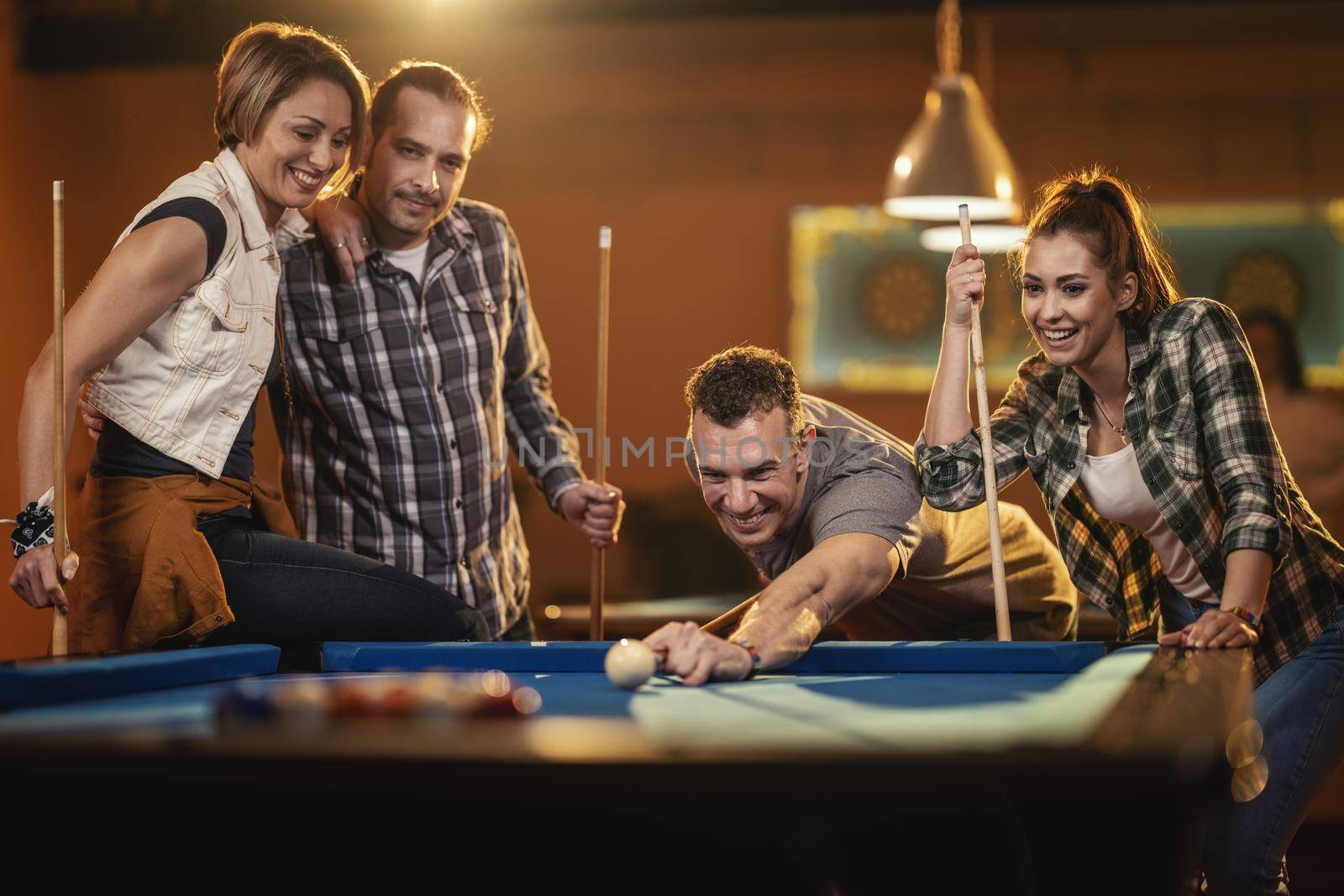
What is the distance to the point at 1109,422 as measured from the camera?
7.88 ft

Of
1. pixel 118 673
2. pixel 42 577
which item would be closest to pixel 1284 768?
pixel 118 673

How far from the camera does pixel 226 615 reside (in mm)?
2148

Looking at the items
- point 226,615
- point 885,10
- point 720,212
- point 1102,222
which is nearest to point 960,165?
point 885,10

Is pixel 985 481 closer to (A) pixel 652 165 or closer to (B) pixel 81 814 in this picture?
(B) pixel 81 814

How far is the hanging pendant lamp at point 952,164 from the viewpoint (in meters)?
4.11

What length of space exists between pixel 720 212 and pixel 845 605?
4319 mm

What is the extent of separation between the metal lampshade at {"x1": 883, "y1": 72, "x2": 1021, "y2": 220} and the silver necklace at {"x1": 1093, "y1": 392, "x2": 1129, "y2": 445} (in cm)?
176

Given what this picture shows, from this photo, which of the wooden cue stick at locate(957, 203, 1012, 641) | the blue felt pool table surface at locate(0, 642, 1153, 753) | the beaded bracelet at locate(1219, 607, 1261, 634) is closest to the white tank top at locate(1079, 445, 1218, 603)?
the wooden cue stick at locate(957, 203, 1012, 641)

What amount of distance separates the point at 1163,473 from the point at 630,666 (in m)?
1.07

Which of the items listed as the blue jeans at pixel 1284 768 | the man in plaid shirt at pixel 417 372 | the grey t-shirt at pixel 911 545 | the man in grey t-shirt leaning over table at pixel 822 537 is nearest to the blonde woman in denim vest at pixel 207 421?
the man in plaid shirt at pixel 417 372

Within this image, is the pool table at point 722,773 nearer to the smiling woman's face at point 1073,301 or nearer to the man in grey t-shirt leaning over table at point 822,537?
the man in grey t-shirt leaning over table at point 822,537

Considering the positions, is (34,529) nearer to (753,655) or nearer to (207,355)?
(207,355)

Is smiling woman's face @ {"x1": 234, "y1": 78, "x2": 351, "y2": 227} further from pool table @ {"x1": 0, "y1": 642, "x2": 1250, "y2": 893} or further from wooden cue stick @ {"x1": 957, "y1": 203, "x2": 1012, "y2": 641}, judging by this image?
wooden cue stick @ {"x1": 957, "y1": 203, "x2": 1012, "y2": 641}

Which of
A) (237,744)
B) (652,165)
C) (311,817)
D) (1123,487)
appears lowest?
(311,817)
